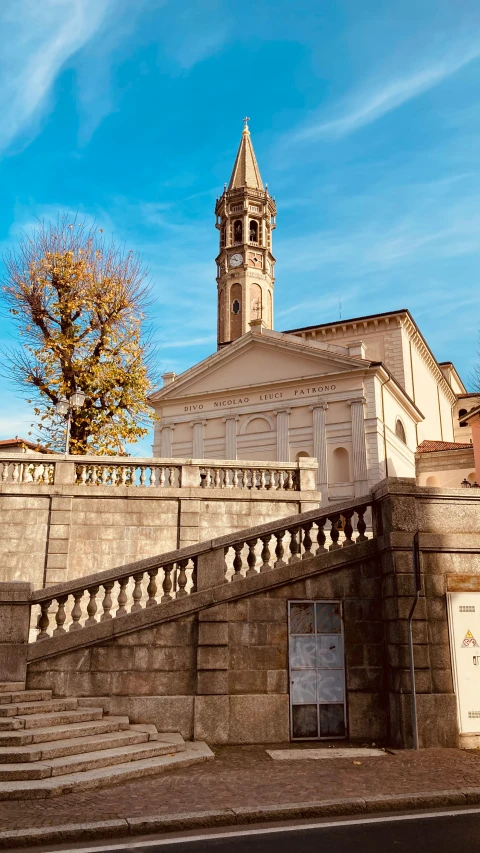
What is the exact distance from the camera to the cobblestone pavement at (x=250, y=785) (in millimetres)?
6336

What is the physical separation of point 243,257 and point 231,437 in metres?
28.9

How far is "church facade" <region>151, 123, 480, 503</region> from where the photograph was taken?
38000mm

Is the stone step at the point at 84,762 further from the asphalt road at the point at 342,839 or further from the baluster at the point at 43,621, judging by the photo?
the baluster at the point at 43,621

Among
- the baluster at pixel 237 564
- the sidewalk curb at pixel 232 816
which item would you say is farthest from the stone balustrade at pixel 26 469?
the sidewalk curb at pixel 232 816

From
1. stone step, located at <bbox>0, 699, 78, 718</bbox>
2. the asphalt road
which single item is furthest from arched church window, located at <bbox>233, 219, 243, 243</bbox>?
the asphalt road

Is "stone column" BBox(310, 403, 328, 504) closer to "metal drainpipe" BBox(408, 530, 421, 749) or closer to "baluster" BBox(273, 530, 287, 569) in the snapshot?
"baluster" BBox(273, 530, 287, 569)

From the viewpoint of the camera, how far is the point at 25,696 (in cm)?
923

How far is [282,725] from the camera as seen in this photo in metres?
9.95

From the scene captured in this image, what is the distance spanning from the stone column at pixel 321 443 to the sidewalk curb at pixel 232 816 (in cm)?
3021

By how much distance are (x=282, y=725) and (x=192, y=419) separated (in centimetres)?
3338

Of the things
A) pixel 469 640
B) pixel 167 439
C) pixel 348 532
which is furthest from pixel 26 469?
pixel 167 439

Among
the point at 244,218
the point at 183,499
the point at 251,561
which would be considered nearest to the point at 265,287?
the point at 244,218

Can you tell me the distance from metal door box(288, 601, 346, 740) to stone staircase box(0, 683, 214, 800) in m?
1.63

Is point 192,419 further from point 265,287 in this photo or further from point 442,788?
point 442,788
